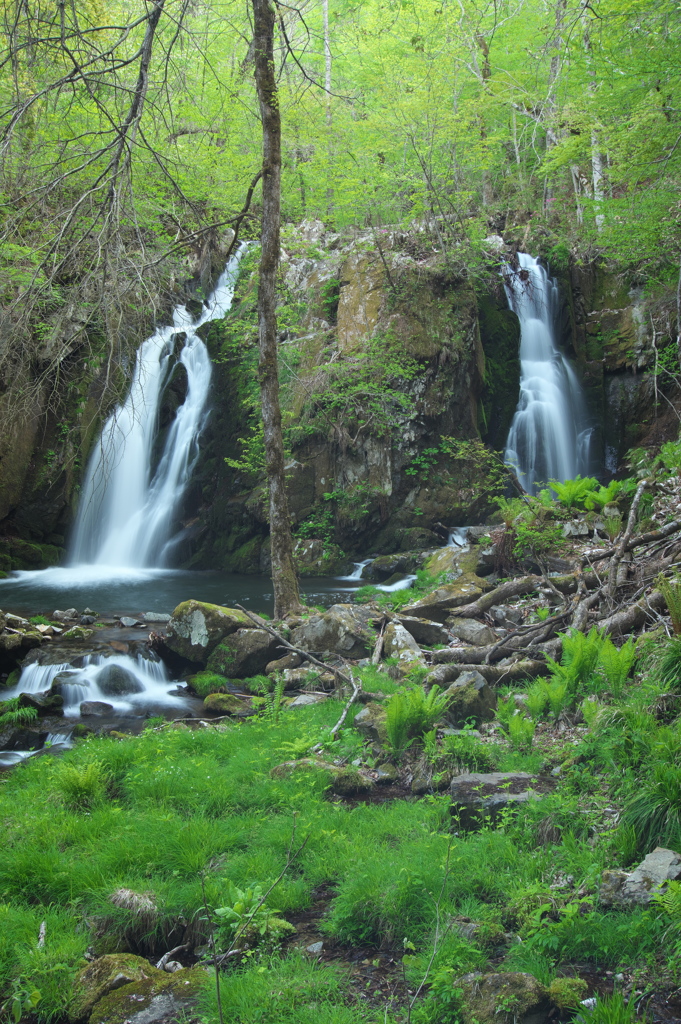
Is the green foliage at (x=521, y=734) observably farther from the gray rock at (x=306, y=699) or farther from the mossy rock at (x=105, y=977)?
the mossy rock at (x=105, y=977)

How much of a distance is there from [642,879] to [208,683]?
579cm

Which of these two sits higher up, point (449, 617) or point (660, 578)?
point (660, 578)

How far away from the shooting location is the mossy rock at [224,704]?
6.97 metres

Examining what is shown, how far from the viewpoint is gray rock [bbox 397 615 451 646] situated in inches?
300

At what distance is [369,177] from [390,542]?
339 inches

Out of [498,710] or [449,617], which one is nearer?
[498,710]

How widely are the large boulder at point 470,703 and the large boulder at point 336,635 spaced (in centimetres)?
231

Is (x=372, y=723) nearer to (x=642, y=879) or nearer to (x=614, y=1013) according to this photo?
(x=642, y=879)

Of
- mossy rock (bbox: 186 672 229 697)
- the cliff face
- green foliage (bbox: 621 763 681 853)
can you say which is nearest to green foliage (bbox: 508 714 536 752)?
green foliage (bbox: 621 763 681 853)

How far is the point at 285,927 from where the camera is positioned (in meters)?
3.07

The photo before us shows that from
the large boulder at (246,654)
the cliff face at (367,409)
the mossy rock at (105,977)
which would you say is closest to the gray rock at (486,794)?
the mossy rock at (105,977)

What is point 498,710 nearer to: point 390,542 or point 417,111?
point 390,542

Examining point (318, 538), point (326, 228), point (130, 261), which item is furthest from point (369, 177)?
point (130, 261)

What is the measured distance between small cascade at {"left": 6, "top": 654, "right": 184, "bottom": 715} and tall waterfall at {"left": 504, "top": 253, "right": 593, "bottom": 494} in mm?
Answer: 9015
